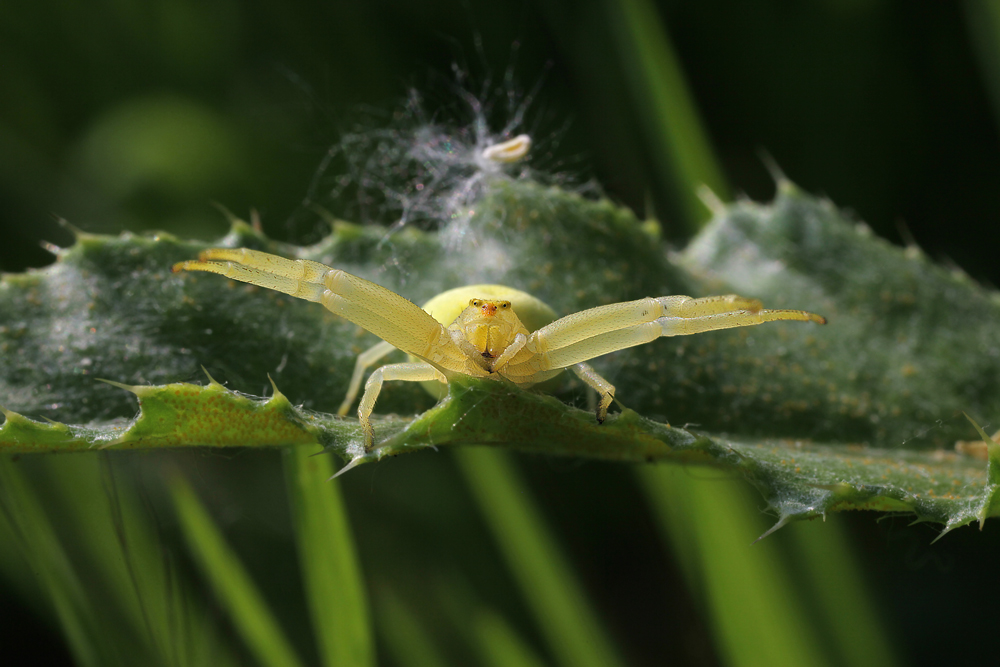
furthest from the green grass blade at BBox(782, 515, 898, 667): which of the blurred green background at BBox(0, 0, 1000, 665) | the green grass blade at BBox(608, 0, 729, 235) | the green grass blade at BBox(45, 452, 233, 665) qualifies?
the green grass blade at BBox(45, 452, 233, 665)

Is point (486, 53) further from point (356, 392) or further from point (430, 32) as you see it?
point (356, 392)

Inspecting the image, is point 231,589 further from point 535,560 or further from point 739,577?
point 739,577

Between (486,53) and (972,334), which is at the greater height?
(486,53)

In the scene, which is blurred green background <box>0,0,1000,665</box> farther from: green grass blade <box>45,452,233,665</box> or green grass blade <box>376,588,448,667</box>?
green grass blade <box>45,452,233,665</box>

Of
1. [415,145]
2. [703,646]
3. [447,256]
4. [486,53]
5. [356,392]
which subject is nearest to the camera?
[356,392]

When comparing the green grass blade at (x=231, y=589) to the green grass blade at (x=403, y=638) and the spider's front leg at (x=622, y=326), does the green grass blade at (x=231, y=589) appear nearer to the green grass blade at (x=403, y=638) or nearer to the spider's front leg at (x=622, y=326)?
the green grass blade at (x=403, y=638)

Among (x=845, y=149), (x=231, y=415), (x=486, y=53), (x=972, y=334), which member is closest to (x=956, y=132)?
(x=845, y=149)

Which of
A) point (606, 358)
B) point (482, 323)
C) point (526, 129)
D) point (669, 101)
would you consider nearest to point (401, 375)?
point (482, 323)
